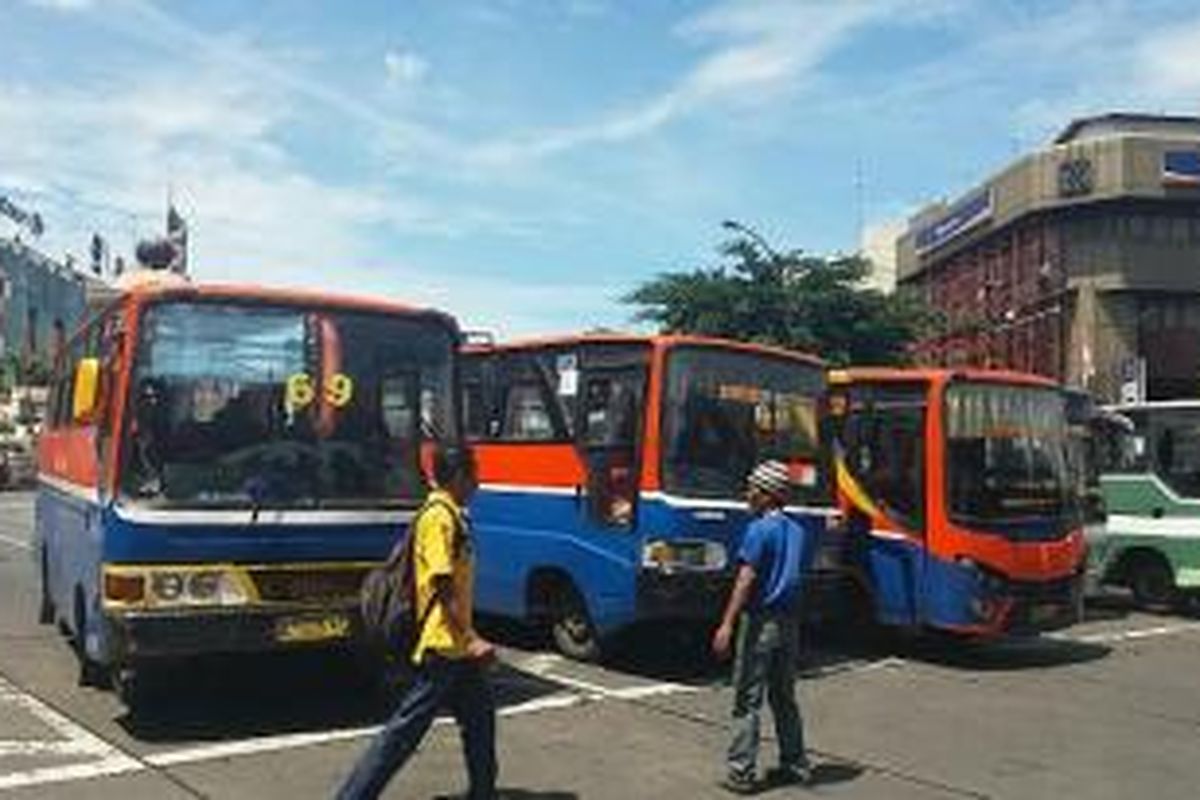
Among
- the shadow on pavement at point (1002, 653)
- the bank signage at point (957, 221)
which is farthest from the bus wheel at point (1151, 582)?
the bank signage at point (957, 221)

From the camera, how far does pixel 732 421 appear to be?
14.4 metres

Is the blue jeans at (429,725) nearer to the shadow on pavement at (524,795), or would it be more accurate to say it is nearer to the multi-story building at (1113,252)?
the shadow on pavement at (524,795)

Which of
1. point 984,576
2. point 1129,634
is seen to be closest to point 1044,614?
point 984,576

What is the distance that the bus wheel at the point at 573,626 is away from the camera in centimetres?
1494

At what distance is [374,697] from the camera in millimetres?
12836

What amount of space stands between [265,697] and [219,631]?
177 cm

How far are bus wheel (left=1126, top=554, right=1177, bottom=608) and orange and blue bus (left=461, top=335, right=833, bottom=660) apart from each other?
6.96 metres

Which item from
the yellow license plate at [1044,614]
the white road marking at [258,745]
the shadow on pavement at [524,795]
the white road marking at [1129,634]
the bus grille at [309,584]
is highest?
the bus grille at [309,584]

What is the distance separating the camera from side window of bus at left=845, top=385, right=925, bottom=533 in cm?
1588

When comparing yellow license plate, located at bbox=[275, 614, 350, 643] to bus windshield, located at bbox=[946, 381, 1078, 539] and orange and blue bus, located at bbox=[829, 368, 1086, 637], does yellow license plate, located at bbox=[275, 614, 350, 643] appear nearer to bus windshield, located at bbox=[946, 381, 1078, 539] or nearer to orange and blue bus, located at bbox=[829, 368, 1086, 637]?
orange and blue bus, located at bbox=[829, 368, 1086, 637]

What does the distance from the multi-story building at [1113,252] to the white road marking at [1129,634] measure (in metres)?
43.6

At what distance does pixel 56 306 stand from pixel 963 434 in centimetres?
12160

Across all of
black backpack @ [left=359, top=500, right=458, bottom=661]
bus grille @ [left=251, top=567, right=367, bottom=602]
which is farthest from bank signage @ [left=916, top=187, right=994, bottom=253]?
black backpack @ [left=359, top=500, right=458, bottom=661]

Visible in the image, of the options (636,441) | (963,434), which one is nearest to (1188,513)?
(963,434)
